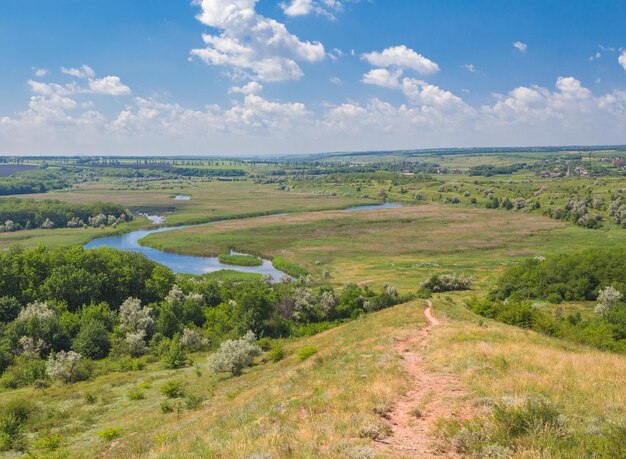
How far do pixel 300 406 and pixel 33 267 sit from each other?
58372 millimetres

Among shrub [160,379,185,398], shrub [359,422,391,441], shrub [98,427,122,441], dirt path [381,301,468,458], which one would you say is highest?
shrub [359,422,391,441]

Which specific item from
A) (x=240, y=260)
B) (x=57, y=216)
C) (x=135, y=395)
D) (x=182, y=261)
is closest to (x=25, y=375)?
(x=135, y=395)

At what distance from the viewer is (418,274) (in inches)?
3238

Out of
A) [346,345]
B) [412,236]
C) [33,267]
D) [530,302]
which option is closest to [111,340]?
[33,267]

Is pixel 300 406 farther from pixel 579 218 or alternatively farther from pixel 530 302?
pixel 579 218

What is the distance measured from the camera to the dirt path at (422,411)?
1138cm

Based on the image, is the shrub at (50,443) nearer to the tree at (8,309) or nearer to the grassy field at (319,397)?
the grassy field at (319,397)

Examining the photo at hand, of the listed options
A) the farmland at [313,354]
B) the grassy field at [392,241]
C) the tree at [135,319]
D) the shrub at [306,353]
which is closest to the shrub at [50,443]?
the farmland at [313,354]

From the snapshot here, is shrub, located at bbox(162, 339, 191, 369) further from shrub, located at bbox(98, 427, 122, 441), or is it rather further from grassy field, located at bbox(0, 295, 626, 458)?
shrub, located at bbox(98, 427, 122, 441)

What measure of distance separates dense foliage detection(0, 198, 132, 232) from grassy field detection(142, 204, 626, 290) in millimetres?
38553

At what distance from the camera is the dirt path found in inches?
448

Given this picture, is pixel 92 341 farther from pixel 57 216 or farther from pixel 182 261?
pixel 57 216

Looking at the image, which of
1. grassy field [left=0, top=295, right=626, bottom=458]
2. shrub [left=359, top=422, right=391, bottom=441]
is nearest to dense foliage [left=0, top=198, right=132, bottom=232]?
grassy field [left=0, top=295, right=626, bottom=458]

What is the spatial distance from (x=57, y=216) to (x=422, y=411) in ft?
543
